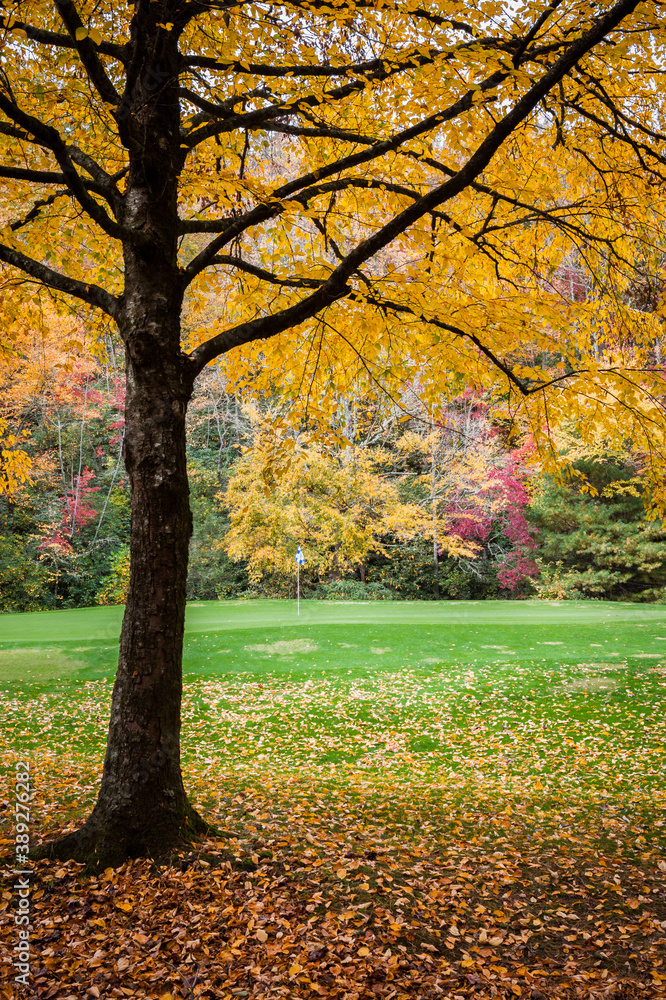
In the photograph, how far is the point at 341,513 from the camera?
64.3 ft

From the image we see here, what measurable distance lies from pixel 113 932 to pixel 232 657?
8.07 metres

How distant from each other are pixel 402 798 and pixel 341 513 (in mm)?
14352

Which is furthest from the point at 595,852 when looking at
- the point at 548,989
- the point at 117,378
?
the point at 117,378

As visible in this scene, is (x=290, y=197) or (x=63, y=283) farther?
(x=290, y=197)

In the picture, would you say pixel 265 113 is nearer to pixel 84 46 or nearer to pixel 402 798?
pixel 84 46

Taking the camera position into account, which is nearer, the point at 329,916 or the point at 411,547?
the point at 329,916

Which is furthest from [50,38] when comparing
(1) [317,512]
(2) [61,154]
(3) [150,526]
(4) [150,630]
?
(1) [317,512]

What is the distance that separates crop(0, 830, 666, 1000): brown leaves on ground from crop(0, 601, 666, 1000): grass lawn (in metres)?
0.01

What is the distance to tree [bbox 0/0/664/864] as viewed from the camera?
11.9 feet

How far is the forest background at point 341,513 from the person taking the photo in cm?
1878

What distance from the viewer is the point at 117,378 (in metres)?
22.6

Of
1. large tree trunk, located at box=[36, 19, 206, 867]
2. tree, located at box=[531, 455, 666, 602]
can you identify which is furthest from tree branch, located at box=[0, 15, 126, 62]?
tree, located at box=[531, 455, 666, 602]

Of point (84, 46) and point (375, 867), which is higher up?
point (84, 46)

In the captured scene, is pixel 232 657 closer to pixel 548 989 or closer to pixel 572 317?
pixel 572 317
